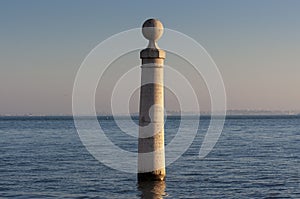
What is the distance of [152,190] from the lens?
1230 inches

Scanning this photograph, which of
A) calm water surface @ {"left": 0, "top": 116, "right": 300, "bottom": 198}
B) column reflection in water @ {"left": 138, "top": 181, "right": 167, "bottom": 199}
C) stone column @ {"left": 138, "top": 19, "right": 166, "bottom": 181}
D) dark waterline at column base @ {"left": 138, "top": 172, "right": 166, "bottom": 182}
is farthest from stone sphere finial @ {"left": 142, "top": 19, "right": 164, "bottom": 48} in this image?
calm water surface @ {"left": 0, "top": 116, "right": 300, "bottom": 198}

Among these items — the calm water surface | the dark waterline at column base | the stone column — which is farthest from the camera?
the calm water surface

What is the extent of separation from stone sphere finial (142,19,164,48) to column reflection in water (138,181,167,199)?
8229 millimetres

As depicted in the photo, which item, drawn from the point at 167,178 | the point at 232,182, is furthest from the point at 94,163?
the point at 232,182

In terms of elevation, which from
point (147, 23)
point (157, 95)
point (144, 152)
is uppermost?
point (147, 23)

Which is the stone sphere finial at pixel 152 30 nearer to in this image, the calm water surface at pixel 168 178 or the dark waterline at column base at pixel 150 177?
the dark waterline at column base at pixel 150 177

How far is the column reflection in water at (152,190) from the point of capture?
3069 centimetres

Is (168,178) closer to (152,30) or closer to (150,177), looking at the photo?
(150,177)

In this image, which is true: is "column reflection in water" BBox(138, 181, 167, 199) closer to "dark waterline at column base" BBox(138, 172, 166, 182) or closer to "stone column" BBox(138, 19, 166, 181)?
"dark waterline at column base" BBox(138, 172, 166, 182)

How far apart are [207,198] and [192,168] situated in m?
15.1

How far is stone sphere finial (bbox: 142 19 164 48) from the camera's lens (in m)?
30.7

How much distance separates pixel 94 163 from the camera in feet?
166

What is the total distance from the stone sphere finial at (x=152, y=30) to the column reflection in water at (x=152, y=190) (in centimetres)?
823

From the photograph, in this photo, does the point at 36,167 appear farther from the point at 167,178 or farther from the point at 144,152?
the point at 144,152
